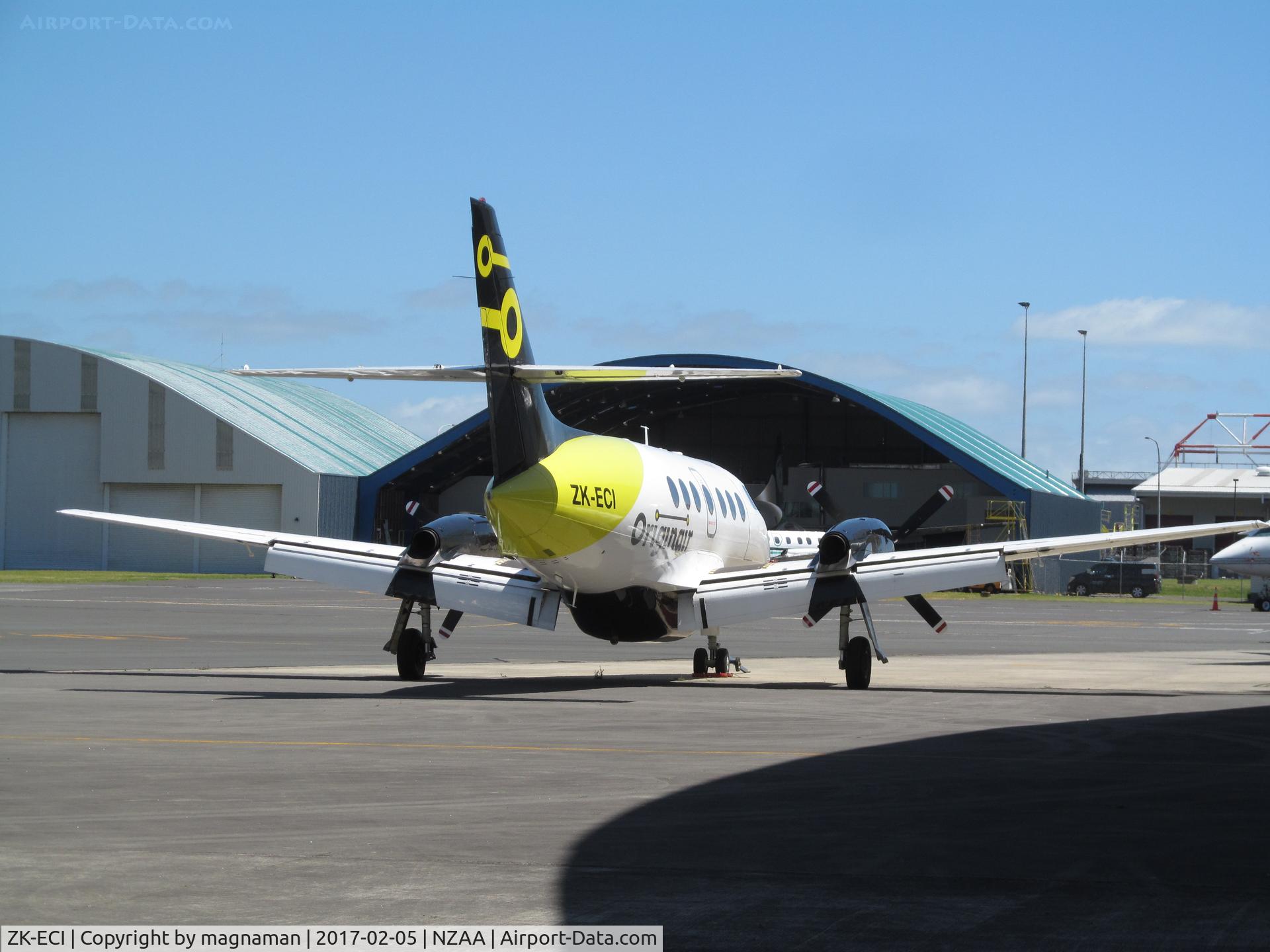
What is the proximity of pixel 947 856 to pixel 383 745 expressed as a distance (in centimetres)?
654

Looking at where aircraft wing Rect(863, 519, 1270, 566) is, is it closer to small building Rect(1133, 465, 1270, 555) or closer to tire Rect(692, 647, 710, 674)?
tire Rect(692, 647, 710, 674)

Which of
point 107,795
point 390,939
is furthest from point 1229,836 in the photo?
point 107,795

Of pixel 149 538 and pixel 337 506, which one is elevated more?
pixel 337 506

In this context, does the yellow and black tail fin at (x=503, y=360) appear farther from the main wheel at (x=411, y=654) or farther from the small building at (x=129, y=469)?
the small building at (x=129, y=469)

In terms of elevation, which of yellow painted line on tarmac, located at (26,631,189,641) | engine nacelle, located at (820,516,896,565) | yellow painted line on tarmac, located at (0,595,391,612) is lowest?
yellow painted line on tarmac, located at (0,595,391,612)

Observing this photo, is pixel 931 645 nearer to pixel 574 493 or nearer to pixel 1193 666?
pixel 1193 666

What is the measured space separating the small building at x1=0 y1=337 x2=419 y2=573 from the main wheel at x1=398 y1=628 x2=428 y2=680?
5232 centimetres

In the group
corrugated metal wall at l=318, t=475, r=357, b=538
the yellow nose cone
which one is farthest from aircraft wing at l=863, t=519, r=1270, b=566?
corrugated metal wall at l=318, t=475, r=357, b=538

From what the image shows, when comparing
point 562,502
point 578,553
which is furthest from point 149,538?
point 562,502

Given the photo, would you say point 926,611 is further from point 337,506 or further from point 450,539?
point 337,506

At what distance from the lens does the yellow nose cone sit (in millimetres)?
17750

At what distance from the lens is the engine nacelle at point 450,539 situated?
1970 cm

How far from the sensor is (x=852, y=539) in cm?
2234

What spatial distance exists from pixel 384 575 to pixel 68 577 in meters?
50.4
